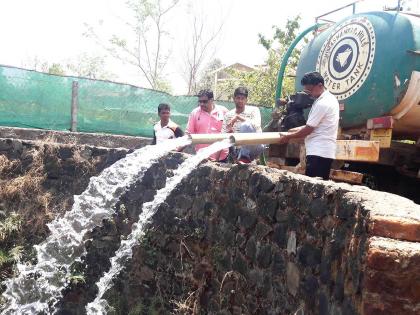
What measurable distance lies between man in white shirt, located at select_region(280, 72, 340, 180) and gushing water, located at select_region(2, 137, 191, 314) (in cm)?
175

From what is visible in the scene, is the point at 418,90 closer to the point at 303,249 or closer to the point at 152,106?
the point at 303,249

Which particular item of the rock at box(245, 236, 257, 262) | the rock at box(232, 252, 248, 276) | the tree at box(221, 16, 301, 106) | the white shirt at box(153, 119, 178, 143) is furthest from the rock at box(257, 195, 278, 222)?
the tree at box(221, 16, 301, 106)

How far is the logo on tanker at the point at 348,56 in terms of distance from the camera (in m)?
5.22

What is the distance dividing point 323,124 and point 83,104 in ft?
16.8

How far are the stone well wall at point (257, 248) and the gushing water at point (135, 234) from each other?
8 centimetres

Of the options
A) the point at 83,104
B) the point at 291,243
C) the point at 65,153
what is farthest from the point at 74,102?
the point at 291,243

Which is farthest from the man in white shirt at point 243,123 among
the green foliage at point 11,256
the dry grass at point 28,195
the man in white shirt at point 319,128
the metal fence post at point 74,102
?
the metal fence post at point 74,102

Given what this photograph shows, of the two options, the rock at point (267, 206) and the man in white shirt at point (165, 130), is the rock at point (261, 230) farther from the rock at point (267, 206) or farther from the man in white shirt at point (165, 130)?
the man in white shirt at point (165, 130)

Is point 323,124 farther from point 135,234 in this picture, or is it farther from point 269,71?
point 269,71

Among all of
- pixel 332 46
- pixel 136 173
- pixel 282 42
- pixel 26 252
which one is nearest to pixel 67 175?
pixel 26 252

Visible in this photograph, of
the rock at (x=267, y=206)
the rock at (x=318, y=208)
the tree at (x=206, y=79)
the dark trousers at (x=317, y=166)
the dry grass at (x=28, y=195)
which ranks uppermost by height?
the tree at (x=206, y=79)

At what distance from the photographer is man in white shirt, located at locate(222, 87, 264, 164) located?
15.6ft

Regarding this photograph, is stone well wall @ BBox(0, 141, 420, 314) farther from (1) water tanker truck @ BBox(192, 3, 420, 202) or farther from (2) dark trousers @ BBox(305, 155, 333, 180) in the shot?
(1) water tanker truck @ BBox(192, 3, 420, 202)

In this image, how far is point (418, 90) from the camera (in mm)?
4809
